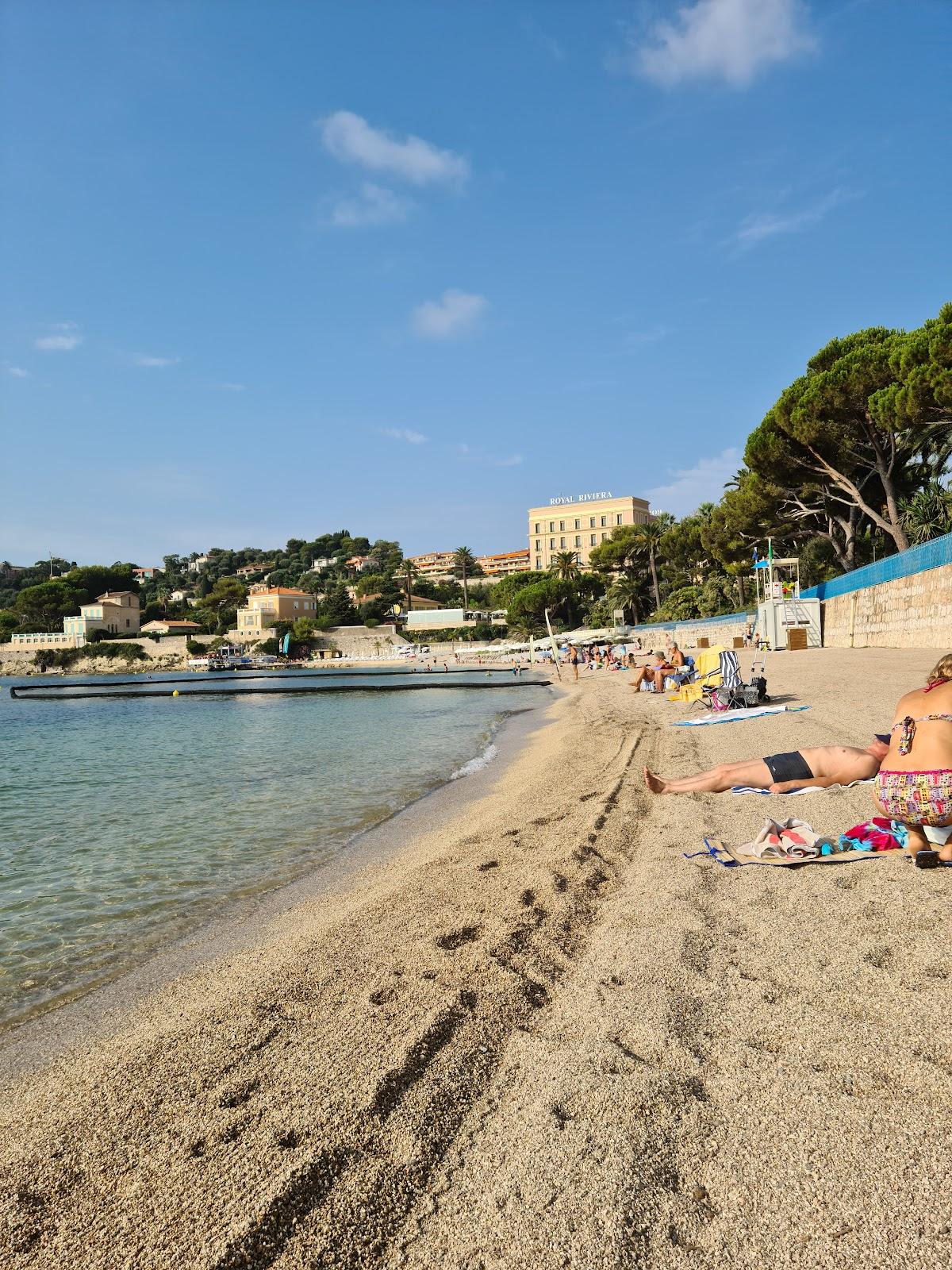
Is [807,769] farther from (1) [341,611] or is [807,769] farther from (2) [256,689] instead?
(1) [341,611]

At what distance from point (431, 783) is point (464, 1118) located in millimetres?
8216

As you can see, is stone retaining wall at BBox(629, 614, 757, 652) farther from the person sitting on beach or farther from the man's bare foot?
the man's bare foot

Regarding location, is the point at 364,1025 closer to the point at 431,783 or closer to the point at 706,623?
the point at 431,783

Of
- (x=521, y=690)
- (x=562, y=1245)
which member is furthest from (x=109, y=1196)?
(x=521, y=690)

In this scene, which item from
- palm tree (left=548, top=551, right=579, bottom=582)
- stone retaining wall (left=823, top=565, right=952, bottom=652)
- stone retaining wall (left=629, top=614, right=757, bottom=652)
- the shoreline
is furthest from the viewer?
palm tree (left=548, top=551, right=579, bottom=582)

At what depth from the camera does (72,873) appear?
664 centimetres

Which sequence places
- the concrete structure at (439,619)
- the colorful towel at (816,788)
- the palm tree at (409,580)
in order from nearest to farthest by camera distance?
the colorful towel at (816,788), the concrete structure at (439,619), the palm tree at (409,580)

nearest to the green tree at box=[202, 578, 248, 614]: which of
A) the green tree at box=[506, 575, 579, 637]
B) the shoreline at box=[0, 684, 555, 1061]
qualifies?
the green tree at box=[506, 575, 579, 637]

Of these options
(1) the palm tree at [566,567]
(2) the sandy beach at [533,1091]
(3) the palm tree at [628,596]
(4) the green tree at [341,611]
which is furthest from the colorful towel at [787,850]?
(4) the green tree at [341,611]

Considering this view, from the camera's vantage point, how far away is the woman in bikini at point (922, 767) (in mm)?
3857

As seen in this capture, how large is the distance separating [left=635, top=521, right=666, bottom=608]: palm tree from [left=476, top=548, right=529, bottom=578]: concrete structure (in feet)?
209

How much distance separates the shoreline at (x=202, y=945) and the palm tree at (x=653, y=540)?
59490 mm

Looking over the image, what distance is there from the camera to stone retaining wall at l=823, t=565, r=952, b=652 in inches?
682

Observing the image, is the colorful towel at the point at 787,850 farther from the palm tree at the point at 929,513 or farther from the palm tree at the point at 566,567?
the palm tree at the point at 566,567
